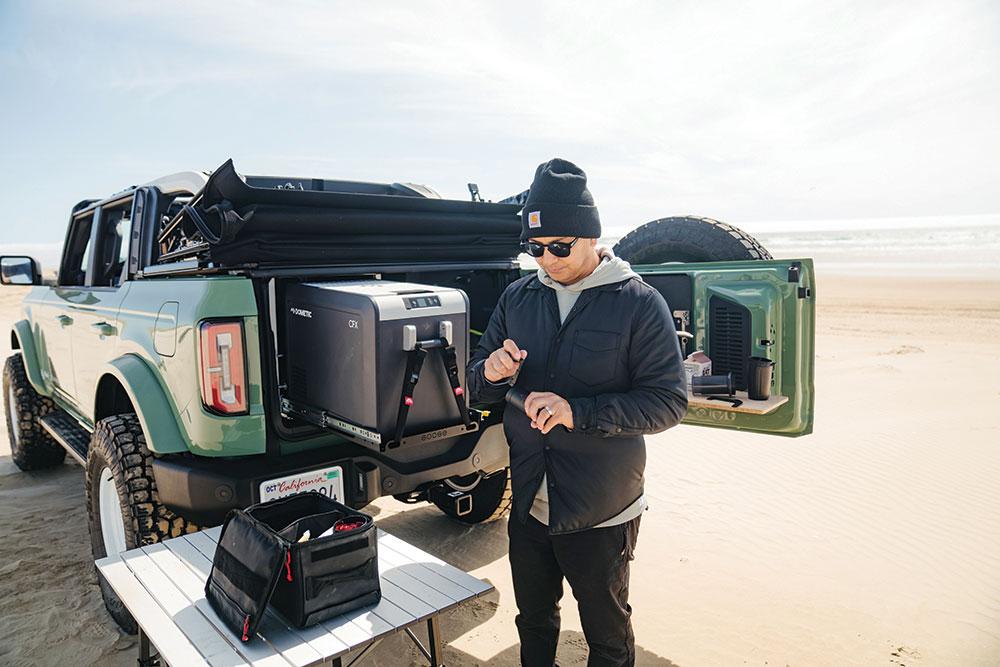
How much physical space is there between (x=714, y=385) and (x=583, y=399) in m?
1.68

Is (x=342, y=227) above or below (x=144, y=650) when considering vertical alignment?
above

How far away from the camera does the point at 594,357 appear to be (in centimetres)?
214

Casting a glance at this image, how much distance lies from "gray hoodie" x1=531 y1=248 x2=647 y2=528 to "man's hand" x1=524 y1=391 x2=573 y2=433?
0.28 m

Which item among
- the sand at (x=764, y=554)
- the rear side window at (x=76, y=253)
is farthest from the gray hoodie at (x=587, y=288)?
the rear side window at (x=76, y=253)

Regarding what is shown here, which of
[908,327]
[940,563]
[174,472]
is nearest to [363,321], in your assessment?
[174,472]

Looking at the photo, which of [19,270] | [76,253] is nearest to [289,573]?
[76,253]

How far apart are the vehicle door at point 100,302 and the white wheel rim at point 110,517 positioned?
0.55 m

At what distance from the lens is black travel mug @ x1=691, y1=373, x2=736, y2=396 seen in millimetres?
3461

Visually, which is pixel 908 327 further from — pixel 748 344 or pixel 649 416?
pixel 649 416

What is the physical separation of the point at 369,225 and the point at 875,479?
4.48m

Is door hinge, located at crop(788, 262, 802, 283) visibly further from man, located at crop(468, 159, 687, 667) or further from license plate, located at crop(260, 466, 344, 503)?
license plate, located at crop(260, 466, 344, 503)

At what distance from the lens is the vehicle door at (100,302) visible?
333cm

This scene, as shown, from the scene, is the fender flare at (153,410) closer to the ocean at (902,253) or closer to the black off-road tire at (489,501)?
the black off-road tire at (489,501)

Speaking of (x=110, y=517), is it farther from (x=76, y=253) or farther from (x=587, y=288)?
(x=587, y=288)
